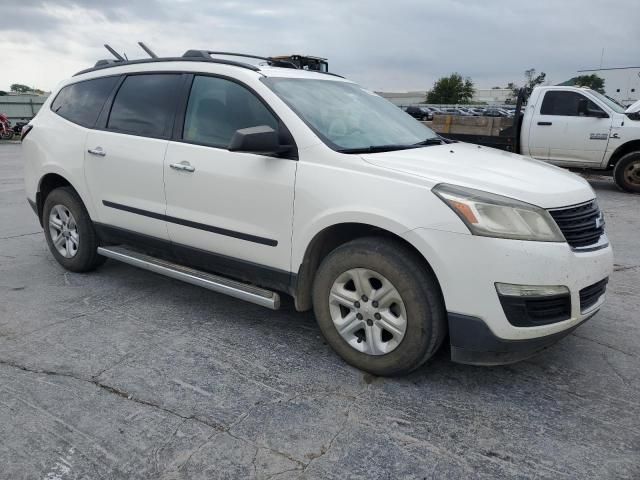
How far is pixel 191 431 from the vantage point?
2.56m

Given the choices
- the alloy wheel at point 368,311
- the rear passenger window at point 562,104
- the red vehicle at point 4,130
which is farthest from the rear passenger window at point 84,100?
the red vehicle at point 4,130

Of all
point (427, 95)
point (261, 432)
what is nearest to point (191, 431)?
point (261, 432)

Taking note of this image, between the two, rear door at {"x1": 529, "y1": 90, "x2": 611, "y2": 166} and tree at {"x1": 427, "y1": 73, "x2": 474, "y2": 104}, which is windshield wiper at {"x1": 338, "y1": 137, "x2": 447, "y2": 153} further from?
tree at {"x1": 427, "y1": 73, "x2": 474, "y2": 104}

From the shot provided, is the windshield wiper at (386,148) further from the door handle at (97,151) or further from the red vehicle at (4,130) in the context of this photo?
the red vehicle at (4,130)

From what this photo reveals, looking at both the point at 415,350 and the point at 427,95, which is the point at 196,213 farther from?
the point at 427,95

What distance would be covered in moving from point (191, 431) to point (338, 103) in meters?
2.35

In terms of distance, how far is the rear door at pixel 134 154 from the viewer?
3.92m

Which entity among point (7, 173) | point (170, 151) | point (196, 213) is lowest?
point (7, 173)

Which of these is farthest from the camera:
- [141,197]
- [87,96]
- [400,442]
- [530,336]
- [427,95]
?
[427,95]

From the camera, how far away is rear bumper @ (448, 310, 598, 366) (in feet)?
8.92

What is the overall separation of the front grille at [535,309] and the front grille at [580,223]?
12.7 inches

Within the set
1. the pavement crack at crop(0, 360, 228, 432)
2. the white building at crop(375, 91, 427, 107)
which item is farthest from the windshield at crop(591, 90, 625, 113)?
the white building at crop(375, 91, 427, 107)

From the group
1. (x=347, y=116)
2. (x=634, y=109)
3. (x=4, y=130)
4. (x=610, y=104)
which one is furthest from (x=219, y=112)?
(x=4, y=130)

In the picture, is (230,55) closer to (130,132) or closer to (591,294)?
(130,132)
